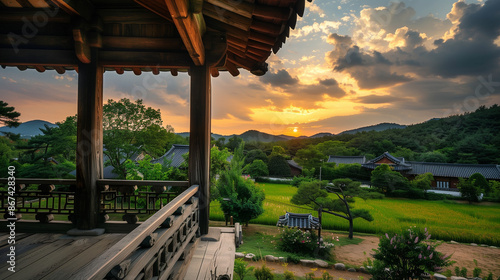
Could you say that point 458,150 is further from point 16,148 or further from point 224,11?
point 16,148

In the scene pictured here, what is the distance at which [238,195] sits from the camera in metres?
10.9

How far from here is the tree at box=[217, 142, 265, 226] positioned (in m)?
10.5

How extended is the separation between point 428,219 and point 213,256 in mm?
18374

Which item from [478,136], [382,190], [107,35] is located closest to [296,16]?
[107,35]

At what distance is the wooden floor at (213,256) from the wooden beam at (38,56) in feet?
9.71

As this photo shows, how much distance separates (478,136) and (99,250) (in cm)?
4439

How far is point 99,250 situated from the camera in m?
2.48

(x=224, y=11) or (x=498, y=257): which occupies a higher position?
(x=224, y=11)

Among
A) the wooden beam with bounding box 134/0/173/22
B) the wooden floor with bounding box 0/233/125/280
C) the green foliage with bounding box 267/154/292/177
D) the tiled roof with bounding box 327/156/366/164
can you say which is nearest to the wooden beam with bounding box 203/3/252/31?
the wooden beam with bounding box 134/0/173/22

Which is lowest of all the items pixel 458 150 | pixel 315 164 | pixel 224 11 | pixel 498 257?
pixel 498 257

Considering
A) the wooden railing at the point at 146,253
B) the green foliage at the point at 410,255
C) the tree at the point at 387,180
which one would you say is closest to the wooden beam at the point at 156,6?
the wooden railing at the point at 146,253

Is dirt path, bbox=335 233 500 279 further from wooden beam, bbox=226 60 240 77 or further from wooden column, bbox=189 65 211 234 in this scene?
wooden beam, bbox=226 60 240 77

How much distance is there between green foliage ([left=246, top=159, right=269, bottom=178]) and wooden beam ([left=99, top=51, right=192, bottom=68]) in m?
27.6

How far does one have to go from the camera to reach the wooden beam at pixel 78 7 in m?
2.31
